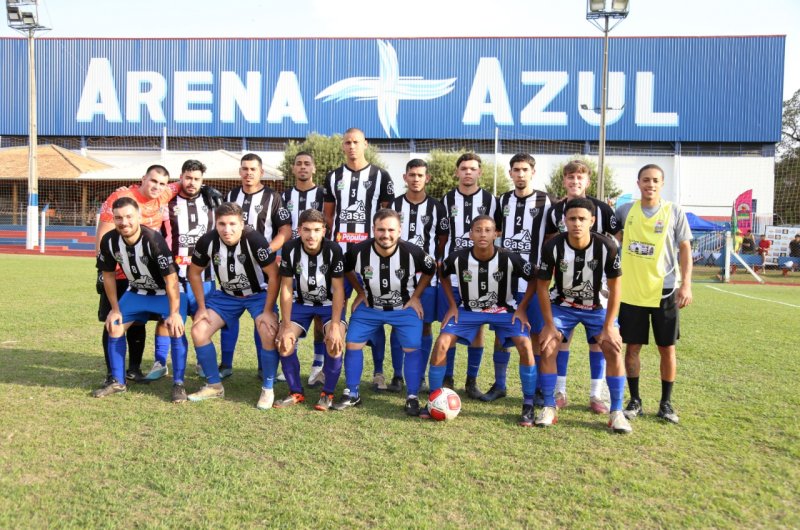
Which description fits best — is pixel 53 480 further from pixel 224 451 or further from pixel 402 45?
pixel 402 45

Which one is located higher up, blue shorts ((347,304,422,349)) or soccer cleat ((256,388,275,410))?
blue shorts ((347,304,422,349))

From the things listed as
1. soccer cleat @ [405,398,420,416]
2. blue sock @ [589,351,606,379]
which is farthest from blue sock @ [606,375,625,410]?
soccer cleat @ [405,398,420,416]

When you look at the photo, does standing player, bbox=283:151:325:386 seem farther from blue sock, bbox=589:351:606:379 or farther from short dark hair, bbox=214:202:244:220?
blue sock, bbox=589:351:606:379

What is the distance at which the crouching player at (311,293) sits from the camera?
4352mm

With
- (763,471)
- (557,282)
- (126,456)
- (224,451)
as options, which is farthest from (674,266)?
(126,456)

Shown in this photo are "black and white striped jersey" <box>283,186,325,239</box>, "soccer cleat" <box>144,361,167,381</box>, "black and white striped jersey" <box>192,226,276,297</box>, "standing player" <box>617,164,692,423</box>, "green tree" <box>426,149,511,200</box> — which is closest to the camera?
"standing player" <box>617,164,692,423</box>

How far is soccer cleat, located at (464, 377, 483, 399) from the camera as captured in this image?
466 cm

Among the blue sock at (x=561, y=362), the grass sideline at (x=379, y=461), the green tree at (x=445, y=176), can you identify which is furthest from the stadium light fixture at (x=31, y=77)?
the blue sock at (x=561, y=362)

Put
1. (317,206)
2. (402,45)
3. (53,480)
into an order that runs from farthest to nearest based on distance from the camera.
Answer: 1. (402,45)
2. (317,206)
3. (53,480)

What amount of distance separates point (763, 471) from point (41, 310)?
865cm

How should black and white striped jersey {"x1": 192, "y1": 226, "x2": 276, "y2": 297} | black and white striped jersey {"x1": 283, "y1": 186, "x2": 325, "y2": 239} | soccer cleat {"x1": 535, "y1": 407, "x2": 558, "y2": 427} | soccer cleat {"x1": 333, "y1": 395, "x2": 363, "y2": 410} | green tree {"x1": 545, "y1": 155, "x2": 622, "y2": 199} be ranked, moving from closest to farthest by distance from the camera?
soccer cleat {"x1": 535, "y1": 407, "x2": 558, "y2": 427} < soccer cleat {"x1": 333, "y1": 395, "x2": 363, "y2": 410} < black and white striped jersey {"x1": 192, "y1": 226, "x2": 276, "y2": 297} < black and white striped jersey {"x1": 283, "y1": 186, "x2": 325, "y2": 239} < green tree {"x1": 545, "y1": 155, "x2": 622, "y2": 199}

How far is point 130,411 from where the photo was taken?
4.08 metres

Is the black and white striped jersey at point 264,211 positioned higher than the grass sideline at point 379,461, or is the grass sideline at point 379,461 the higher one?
the black and white striped jersey at point 264,211

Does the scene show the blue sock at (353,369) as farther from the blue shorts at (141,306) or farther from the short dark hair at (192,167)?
the short dark hair at (192,167)
